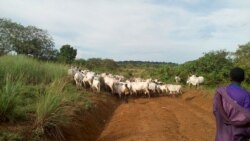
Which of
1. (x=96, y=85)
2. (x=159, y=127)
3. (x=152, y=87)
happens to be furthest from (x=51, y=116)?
(x=152, y=87)

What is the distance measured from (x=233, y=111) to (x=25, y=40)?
126ft

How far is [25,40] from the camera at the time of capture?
1709 inches

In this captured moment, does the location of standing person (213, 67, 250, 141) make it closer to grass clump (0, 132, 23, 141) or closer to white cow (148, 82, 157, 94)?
grass clump (0, 132, 23, 141)

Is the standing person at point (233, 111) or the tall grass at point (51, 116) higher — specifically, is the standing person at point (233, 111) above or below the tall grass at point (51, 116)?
above

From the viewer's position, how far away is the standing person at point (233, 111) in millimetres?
6652

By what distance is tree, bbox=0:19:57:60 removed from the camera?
4188 cm

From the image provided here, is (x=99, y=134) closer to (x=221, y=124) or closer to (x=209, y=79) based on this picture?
(x=221, y=124)

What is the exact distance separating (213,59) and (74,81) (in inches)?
755

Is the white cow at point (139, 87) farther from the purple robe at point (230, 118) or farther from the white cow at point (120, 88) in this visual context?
the purple robe at point (230, 118)

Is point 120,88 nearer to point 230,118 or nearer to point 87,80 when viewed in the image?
point 87,80

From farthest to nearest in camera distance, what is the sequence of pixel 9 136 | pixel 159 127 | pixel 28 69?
pixel 28 69
pixel 159 127
pixel 9 136

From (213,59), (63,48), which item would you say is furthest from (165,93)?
(63,48)

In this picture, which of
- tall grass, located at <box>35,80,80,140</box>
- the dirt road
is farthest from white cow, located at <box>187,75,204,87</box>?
tall grass, located at <box>35,80,80,140</box>

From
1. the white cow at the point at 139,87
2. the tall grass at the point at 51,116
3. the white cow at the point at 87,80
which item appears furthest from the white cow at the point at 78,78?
the tall grass at the point at 51,116
